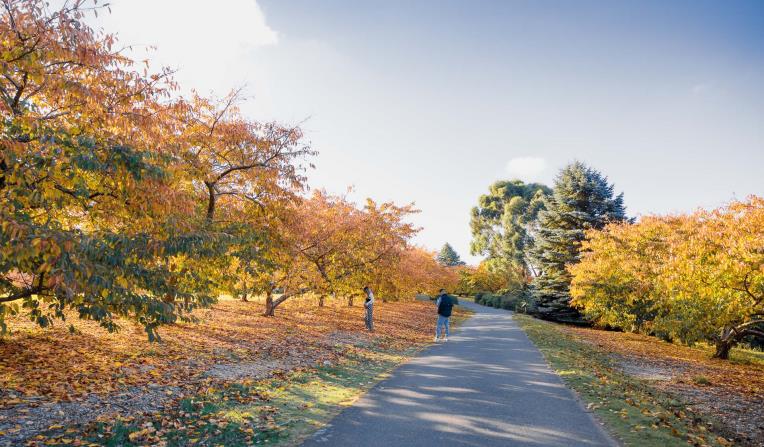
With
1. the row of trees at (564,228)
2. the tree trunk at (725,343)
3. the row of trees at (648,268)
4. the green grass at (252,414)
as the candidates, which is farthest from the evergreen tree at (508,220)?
the green grass at (252,414)

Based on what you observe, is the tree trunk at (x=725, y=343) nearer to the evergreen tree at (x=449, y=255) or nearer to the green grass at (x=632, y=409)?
the green grass at (x=632, y=409)

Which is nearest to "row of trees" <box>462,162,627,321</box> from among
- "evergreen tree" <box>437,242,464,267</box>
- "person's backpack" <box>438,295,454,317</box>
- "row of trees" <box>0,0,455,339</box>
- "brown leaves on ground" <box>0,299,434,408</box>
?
"person's backpack" <box>438,295,454,317</box>

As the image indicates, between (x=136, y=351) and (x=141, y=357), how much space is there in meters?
0.67

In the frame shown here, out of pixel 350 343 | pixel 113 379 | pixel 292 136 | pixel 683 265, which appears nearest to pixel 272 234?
pixel 292 136

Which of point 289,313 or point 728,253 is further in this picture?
point 289,313

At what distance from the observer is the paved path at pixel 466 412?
540cm

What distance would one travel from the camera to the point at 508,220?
56.1 m

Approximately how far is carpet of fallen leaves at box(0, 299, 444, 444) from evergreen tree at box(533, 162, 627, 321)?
1672 centimetres

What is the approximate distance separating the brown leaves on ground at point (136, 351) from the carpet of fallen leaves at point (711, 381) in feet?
24.0

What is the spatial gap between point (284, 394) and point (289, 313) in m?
14.2

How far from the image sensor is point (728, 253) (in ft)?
35.9

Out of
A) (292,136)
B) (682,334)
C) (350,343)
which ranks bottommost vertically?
(350,343)

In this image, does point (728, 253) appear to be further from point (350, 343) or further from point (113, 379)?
point (113, 379)

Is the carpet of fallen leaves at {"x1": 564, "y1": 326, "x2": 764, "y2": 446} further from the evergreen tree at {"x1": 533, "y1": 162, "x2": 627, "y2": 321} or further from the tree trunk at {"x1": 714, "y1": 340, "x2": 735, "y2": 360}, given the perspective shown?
the evergreen tree at {"x1": 533, "y1": 162, "x2": 627, "y2": 321}
